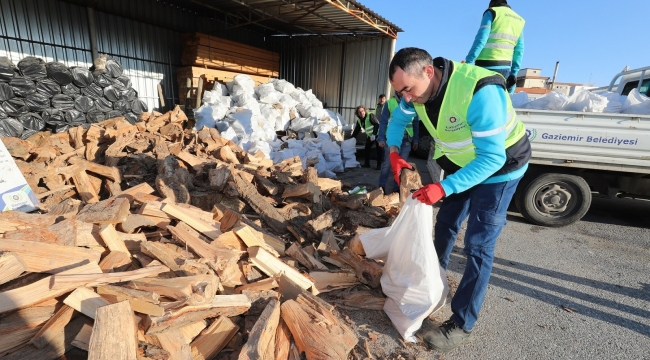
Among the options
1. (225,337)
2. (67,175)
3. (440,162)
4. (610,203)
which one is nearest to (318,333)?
(225,337)

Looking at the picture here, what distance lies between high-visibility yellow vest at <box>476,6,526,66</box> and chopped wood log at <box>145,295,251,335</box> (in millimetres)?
4210

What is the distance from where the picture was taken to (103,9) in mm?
9188

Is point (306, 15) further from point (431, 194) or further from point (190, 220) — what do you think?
point (431, 194)

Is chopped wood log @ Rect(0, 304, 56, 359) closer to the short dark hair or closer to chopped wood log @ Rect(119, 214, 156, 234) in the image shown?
chopped wood log @ Rect(119, 214, 156, 234)

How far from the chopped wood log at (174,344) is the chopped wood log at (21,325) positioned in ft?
2.00

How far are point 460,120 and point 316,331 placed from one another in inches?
62.1

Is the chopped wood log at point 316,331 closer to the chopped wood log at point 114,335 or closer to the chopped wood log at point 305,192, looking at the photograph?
the chopped wood log at point 114,335

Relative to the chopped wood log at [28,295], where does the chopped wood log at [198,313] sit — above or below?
below

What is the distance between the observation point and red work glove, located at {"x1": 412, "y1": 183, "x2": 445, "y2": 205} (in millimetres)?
1922

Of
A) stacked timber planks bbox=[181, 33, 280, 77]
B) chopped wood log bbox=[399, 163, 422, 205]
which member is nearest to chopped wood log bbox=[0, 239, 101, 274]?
chopped wood log bbox=[399, 163, 422, 205]

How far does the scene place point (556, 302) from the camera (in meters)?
2.90

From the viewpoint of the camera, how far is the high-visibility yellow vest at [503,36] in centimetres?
392

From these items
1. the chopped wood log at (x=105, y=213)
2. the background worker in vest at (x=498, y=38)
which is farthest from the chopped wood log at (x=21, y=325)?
the background worker in vest at (x=498, y=38)

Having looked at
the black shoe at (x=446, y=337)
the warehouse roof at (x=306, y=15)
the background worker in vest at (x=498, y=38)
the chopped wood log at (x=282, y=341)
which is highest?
the warehouse roof at (x=306, y=15)
